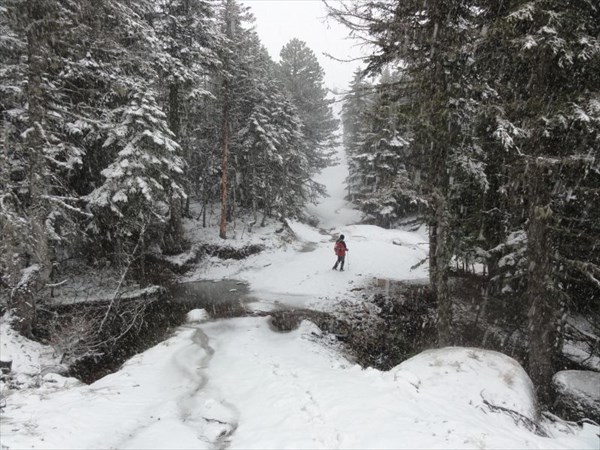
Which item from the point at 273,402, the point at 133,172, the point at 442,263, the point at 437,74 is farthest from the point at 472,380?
the point at 133,172

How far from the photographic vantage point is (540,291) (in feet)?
28.5

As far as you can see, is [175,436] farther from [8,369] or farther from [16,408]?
[8,369]

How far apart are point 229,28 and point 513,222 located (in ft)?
76.6

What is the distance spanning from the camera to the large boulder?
8.09 m

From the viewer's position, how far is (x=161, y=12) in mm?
21000

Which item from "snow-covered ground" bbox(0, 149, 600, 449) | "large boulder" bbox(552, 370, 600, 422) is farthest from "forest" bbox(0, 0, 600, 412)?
"snow-covered ground" bbox(0, 149, 600, 449)

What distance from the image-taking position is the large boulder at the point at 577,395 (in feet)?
26.6

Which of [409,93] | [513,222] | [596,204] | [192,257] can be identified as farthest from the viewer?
[192,257]

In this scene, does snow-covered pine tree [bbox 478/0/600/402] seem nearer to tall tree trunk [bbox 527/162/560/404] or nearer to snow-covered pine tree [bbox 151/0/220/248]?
tall tree trunk [bbox 527/162/560/404]

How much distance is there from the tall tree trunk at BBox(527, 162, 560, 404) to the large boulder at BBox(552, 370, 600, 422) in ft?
1.18

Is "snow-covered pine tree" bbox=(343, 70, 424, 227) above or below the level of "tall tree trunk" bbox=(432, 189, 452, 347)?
above

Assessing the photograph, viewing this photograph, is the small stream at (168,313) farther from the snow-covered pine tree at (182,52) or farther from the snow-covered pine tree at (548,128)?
the snow-covered pine tree at (548,128)

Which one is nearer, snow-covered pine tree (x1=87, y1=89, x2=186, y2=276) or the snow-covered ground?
the snow-covered ground

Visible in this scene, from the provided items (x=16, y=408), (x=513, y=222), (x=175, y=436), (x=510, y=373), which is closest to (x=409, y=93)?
(x=513, y=222)
